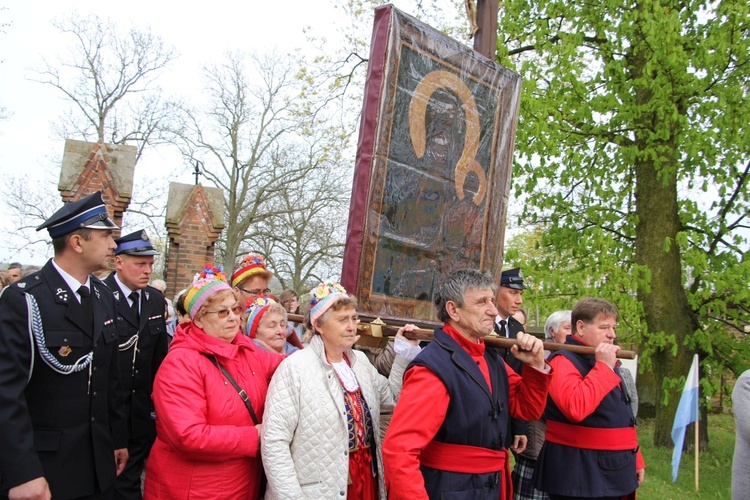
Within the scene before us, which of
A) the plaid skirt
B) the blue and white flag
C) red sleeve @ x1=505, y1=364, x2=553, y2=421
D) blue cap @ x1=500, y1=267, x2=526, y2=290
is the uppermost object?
blue cap @ x1=500, y1=267, x2=526, y2=290

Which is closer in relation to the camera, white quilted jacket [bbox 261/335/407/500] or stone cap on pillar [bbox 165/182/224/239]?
white quilted jacket [bbox 261/335/407/500]

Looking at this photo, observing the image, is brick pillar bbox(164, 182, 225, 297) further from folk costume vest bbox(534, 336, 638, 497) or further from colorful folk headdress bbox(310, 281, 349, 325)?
folk costume vest bbox(534, 336, 638, 497)

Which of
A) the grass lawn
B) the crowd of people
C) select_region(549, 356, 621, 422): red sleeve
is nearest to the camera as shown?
the crowd of people

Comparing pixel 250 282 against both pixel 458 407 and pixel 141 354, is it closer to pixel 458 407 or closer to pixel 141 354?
pixel 141 354

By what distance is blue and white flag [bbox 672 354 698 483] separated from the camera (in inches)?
236

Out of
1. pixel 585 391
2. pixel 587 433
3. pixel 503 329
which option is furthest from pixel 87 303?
pixel 503 329

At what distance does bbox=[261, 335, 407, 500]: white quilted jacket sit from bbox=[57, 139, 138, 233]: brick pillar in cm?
563

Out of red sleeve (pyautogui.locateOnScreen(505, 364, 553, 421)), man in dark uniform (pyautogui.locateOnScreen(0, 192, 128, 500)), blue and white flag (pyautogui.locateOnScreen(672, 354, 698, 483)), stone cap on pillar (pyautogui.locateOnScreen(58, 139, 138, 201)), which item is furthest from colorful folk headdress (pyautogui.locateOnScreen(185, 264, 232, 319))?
stone cap on pillar (pyautogui.locateOnScreen(58, 139, 138, 201))

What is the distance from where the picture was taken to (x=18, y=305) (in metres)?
2.63

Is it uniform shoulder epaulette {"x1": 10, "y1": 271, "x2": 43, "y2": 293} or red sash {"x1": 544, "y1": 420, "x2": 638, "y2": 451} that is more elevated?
uniform shoulder epaulette {"x1": 10, "y1": 271, "x2": 43, "y2": 293}

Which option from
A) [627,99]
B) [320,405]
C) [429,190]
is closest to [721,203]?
[627,99]

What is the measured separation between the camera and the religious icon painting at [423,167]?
334cm

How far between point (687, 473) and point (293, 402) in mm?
7100

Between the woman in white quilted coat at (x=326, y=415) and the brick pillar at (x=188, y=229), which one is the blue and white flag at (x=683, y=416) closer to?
the woman in white quilted coat at (x=326, y=415)
